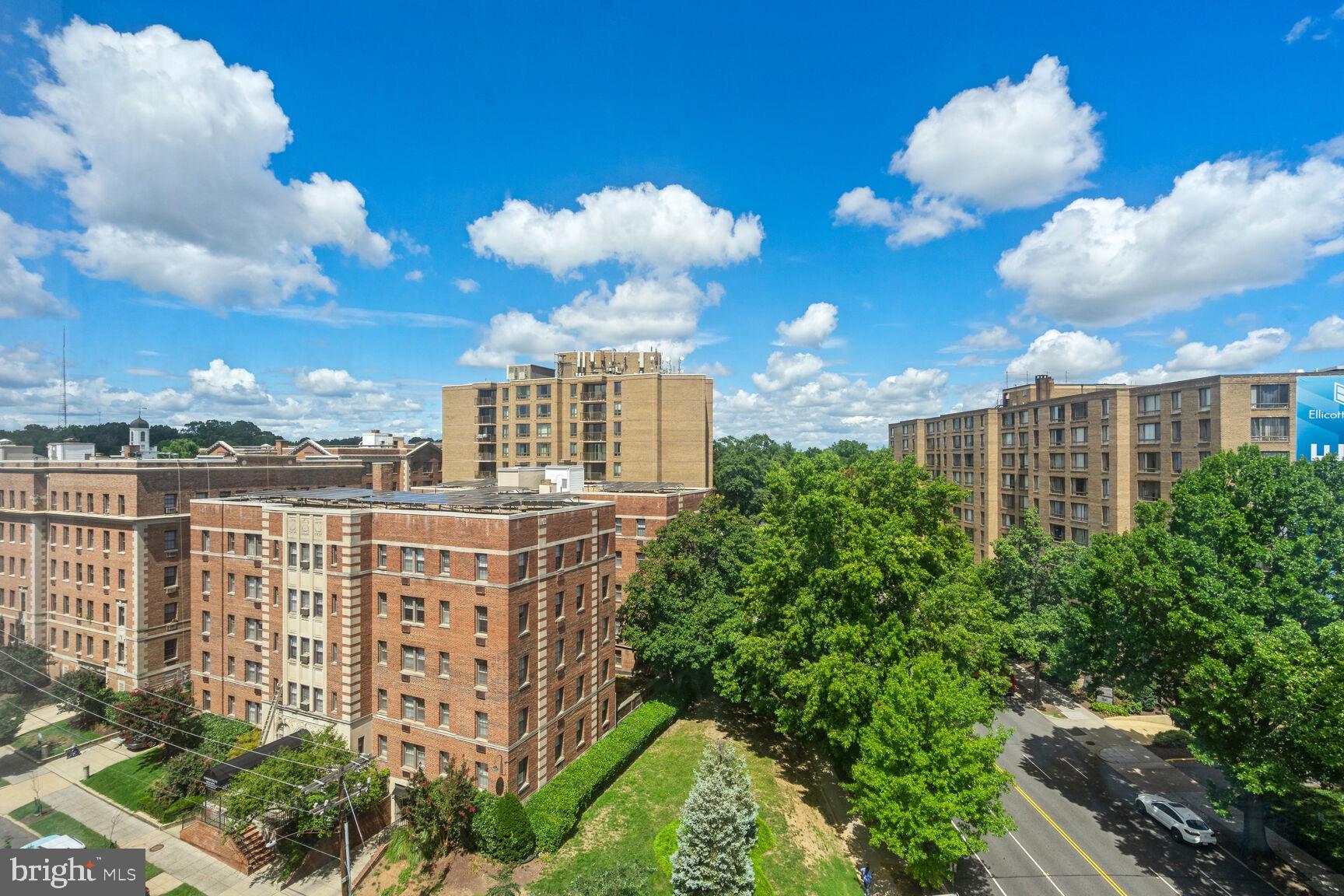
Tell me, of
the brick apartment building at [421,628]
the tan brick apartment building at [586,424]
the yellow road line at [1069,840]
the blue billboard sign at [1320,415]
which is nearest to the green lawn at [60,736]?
the brick apartment building at [421,628]

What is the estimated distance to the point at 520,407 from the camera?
83.0 m

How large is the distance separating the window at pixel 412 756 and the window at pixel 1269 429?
215 ft

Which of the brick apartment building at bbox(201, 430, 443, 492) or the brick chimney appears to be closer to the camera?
the brick chimney

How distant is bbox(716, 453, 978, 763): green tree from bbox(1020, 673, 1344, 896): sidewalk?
52.6 feet

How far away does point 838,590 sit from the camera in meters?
34.6

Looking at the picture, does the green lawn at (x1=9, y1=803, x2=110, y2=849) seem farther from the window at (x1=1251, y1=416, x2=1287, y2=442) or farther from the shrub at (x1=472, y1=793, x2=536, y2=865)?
the window at (x1=1251, y1=416, x2=1287, y2=442)

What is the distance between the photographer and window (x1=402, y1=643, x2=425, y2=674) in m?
32.9

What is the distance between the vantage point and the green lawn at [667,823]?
91.2 ft

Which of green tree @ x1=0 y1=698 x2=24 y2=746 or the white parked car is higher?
green tree @ x1=0 y1=698 x2=24 y2=746

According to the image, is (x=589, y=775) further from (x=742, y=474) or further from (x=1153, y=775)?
(x=742, y=474)

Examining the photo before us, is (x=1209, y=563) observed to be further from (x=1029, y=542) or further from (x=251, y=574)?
(x=251, y=574)

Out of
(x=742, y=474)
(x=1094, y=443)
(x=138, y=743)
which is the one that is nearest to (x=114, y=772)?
(x=138, y=743)

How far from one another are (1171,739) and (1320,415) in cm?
2895

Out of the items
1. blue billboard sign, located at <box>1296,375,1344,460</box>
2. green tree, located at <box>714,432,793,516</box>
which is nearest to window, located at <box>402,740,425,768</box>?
green tree, located at <box>714,432,793,516</box>
